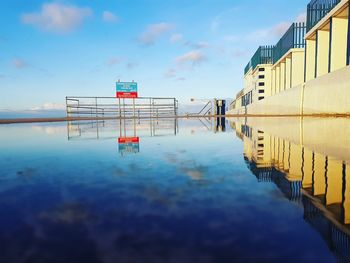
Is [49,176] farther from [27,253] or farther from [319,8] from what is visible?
[319,8]

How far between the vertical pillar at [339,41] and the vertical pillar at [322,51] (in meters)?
2.61

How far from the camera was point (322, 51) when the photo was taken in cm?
1978

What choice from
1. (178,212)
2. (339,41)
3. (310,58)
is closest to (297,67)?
(310,58)

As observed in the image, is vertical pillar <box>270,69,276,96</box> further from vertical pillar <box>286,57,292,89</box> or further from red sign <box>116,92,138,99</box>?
red sign <box>116,92,138,99</box>

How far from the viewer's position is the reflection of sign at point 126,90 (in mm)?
29028

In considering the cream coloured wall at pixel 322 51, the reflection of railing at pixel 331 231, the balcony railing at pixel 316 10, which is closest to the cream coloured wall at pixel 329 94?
the cream coloured wall at pixel 322 51

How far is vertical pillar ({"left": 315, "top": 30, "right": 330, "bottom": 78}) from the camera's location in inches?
772

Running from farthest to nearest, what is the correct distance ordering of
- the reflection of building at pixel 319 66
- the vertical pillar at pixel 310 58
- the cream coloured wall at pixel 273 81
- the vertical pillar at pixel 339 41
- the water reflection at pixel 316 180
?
the cream coloured wall at pixel 273 81 < the vertical pillar at pixel 310 58 < the vertical pillar at pixel 339 41 < the reflection of building at pixel 319 66 < the water reflection at pixel 316 180

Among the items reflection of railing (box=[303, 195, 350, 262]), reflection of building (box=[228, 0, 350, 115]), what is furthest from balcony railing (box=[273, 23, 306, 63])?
reflection of railing (box=[303, 195, 350, 262])

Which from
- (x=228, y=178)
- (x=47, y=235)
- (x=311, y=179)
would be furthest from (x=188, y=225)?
(x=311, y=179)

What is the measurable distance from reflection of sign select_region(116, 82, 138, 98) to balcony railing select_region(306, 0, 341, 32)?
19.6 m

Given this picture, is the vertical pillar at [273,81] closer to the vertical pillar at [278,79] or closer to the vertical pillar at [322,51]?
the vertical pillar at [278,79]

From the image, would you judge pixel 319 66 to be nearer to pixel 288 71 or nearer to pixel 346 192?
pixel 288 71

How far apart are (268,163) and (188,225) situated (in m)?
2.60
